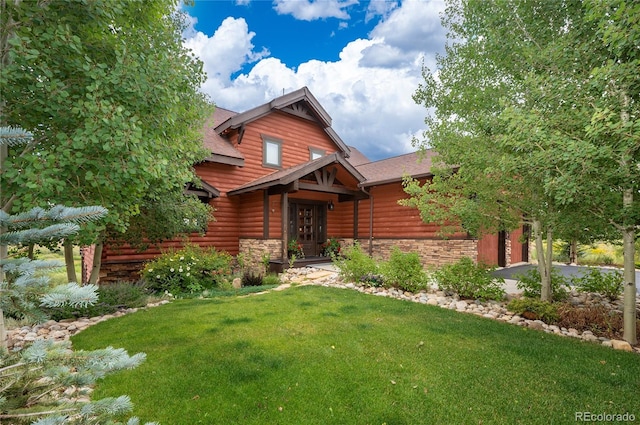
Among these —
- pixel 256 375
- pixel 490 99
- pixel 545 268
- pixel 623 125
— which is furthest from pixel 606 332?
pixel 256 375

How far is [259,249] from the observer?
1110 cm

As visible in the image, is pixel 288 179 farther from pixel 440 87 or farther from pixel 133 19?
pixel 133 19

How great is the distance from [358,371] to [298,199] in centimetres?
975

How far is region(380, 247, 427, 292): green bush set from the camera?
23.5 ft

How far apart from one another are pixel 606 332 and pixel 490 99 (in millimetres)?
4328

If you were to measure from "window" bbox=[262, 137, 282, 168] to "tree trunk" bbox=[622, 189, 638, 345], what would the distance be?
11136 mm

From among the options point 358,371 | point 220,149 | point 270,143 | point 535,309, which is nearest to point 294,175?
point 220,149

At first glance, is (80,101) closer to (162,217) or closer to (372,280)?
(162,217)

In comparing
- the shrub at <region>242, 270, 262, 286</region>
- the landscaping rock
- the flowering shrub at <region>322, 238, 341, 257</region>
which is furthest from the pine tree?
the flowering shrub at <region>322, 238, 341, 257</region>

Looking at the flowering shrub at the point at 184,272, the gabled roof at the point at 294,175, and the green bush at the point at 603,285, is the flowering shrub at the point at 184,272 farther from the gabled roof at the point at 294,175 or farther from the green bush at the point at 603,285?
the green bush at the point at 603,285

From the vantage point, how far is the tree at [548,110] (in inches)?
134

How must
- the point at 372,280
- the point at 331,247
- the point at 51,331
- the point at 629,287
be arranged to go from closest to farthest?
1. the point at 629,287
2. the point at 51,331
3. the point at 372,280
4. the point at 331,247

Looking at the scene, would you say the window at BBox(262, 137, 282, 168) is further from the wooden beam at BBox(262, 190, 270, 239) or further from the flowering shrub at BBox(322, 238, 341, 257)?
the flowering shrub at BBox(322, 238, 341, 257)

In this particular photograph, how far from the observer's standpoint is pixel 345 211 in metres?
14.2
